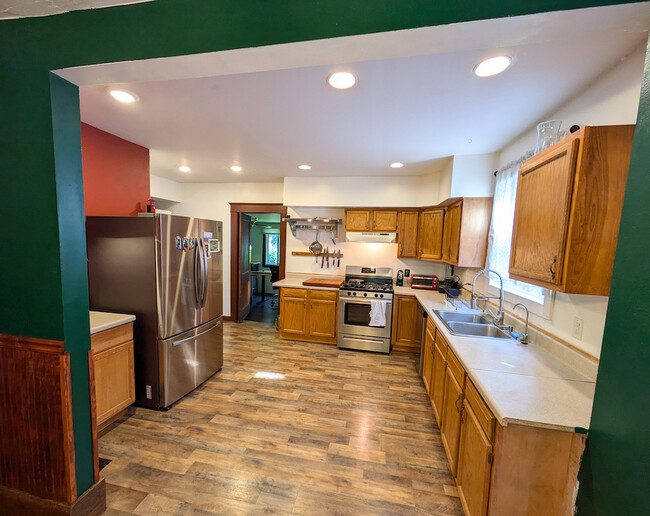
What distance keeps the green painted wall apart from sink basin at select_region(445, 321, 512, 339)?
121cm

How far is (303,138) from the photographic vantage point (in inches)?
96.1

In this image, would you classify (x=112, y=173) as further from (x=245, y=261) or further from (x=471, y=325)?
(x=471, y=325)

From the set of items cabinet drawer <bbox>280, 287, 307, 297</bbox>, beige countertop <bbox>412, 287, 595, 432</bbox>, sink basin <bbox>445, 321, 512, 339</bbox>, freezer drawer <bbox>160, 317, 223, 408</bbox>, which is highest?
beige countertop <bbox>412, 287, 595, 432</bbox>

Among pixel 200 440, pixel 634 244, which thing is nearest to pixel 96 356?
pixel 200 440

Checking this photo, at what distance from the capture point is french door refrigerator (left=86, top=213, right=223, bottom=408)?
214cm

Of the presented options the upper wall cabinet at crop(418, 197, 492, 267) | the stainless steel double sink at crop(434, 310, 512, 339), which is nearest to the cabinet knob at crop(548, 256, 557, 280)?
the stainless steel double sink at crop(434, 310, 512, 339)

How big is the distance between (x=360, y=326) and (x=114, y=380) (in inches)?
107

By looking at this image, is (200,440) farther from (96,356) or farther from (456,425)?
(456,425)

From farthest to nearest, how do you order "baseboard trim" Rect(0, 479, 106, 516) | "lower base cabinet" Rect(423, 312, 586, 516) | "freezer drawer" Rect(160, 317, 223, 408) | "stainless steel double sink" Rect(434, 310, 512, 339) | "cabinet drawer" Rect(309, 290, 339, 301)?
"cabinet drawer" Rect(309, 290, 339, 301) → "freezer drawer" Rect(160, 317, 223, 408) → "stainless steel double sink" Rect(434, 310, 512, 339) → "baseboard trim" Rect(0, 479, 106, 516) → "lower base cabinet" Rect(423, 312, 586, 516)

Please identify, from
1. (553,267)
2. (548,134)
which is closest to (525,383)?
(553,267)

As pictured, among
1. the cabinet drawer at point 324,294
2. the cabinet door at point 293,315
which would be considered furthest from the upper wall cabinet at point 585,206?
the cabinet door at point 293,315

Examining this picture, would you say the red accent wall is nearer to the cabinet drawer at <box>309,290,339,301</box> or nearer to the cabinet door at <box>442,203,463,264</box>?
the cabinet drawer at <box>309,290,339,301</box>

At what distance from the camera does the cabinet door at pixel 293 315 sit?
382 centimetres

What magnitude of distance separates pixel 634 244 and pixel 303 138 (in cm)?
234
